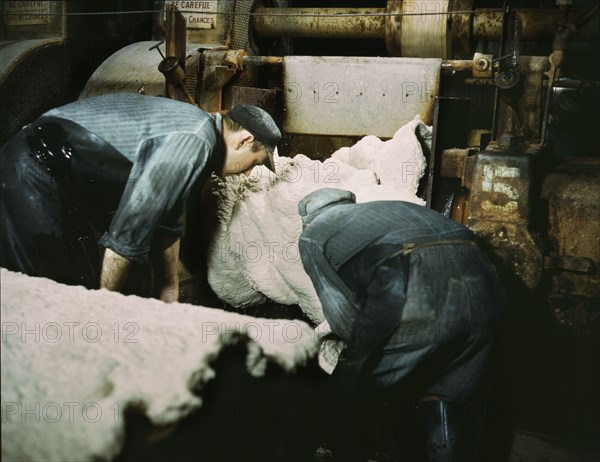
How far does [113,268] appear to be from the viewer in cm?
254

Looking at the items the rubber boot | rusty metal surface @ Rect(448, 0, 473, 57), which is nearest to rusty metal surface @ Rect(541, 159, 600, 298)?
the rubber boot

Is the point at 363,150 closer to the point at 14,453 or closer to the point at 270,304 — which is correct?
the point at 270,304

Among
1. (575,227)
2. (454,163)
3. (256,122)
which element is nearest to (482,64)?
(454,163)

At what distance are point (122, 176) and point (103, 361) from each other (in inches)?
56.2

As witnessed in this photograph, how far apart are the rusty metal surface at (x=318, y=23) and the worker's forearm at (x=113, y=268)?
2.52m

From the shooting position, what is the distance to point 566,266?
2.85 metres

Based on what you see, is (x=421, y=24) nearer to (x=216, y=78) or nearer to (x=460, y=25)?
(x=460, y=25)

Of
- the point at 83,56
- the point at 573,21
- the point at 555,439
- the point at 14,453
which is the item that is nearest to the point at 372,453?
the point at 555,439

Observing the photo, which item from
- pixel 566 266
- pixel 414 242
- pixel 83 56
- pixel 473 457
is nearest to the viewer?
pixel 414 242

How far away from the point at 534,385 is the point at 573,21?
1954 mm

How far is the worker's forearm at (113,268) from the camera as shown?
253 cm

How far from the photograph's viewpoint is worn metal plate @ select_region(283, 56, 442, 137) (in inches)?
149

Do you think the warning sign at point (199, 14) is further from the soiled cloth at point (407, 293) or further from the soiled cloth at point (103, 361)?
the soiled cloth at point (103, 361)

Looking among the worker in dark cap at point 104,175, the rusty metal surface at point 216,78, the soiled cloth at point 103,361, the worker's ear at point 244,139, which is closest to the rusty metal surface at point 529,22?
the rusty metal surface at point 216,78
